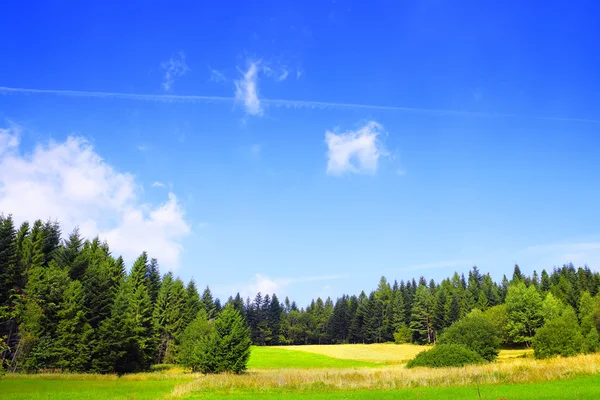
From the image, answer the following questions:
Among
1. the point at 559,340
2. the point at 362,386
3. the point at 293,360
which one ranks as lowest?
the point at 293,360

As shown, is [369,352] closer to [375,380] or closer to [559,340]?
[559,340]

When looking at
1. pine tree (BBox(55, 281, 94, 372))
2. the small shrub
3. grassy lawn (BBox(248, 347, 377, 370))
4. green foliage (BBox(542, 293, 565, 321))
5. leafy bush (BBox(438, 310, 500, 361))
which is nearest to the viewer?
pine tree (BBox(55, 281, 94, 372))

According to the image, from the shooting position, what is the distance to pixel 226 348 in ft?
179

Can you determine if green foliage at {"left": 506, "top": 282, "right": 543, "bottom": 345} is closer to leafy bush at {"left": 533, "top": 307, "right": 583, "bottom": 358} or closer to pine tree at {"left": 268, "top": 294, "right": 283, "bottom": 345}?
leafy bush at {"left": 533, "top": 307, "right": 583, "bottom": 358}

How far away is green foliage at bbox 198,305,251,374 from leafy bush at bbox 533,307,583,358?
47884 mm

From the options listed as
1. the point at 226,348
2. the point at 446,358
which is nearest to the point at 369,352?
the point at 446,358

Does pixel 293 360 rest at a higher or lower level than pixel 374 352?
lower

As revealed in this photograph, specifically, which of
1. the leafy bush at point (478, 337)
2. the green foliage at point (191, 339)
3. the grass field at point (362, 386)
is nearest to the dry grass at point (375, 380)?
the grass field at point (362, 386)

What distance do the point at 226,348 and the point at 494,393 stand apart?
3692cm

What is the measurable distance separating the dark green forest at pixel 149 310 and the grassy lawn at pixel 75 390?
12.3ft

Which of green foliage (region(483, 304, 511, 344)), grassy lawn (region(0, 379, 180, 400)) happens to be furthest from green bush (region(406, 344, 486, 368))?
green foliage (region(483, 304, 511, 344))

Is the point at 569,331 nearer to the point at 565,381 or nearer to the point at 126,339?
the point at 565,381

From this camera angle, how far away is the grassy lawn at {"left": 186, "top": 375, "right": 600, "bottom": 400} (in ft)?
80.9

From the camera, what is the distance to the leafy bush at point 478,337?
6544 cm
